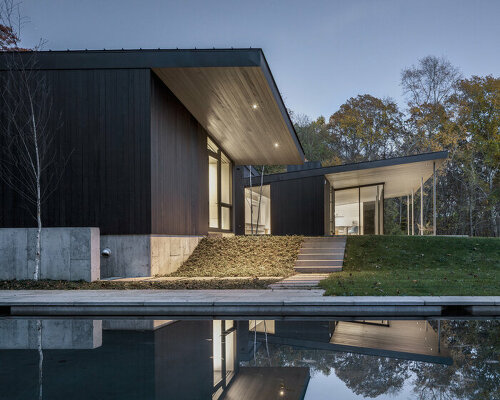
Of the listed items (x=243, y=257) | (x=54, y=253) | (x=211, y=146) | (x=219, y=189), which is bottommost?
(x=243, y=257)

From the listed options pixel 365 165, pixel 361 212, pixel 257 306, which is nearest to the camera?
pixel 257 306

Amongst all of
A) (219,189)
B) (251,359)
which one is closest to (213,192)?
(219,189)

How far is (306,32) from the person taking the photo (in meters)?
36.7

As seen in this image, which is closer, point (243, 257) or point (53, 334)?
point (53, 334)

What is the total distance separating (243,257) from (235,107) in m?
4.49

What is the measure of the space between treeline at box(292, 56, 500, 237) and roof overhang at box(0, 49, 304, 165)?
1731cm

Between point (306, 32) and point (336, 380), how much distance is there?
3620 centimetres

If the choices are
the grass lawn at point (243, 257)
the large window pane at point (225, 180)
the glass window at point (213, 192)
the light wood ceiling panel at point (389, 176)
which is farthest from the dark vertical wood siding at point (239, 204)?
the grass lawn at point (243, 257)

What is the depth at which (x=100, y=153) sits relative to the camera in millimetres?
11625

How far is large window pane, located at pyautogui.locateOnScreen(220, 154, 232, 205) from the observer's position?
66.5 feet

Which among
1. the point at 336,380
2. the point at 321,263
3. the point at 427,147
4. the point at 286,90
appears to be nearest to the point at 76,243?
the point at 321,263

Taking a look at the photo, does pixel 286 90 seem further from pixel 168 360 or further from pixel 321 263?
pixel 168 360

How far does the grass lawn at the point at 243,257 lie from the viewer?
12.7 metres

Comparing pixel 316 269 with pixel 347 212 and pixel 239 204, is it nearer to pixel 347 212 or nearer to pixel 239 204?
pixel 347 212
